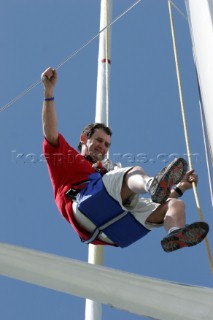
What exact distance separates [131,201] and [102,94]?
283 centimetres

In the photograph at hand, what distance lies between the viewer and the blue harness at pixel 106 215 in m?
3.50

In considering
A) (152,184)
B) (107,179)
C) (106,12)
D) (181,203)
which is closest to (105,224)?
(107,179)

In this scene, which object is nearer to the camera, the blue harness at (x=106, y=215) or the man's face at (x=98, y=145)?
the blue harness at (x=106, y=215)

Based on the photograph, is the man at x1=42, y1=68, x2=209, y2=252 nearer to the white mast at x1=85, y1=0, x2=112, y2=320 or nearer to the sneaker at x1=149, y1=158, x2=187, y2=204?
the sneaker at x1=149, y1=158, x2=187, y2=204

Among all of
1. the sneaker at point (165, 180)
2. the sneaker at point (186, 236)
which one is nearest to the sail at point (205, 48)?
the sneaker at point (165, 180)

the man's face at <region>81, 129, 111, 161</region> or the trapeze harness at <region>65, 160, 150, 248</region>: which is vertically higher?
the man's face at <region>81, 129, 111, 161</region>

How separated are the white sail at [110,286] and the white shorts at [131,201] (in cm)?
194

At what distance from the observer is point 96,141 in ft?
14.1

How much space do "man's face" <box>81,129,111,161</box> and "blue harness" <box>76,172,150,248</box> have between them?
487mm

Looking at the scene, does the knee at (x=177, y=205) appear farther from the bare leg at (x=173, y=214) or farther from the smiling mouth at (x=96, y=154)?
the smiling mouth at (x=96, y=154)

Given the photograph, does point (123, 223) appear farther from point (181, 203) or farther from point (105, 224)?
point (181, 203)

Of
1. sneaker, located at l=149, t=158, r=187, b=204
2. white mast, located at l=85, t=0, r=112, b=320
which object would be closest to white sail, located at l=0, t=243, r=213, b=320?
sneaker, located at l=149, t=158, r=187, b=204

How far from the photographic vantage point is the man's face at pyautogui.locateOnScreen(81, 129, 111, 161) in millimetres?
4297

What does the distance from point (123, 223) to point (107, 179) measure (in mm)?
382
